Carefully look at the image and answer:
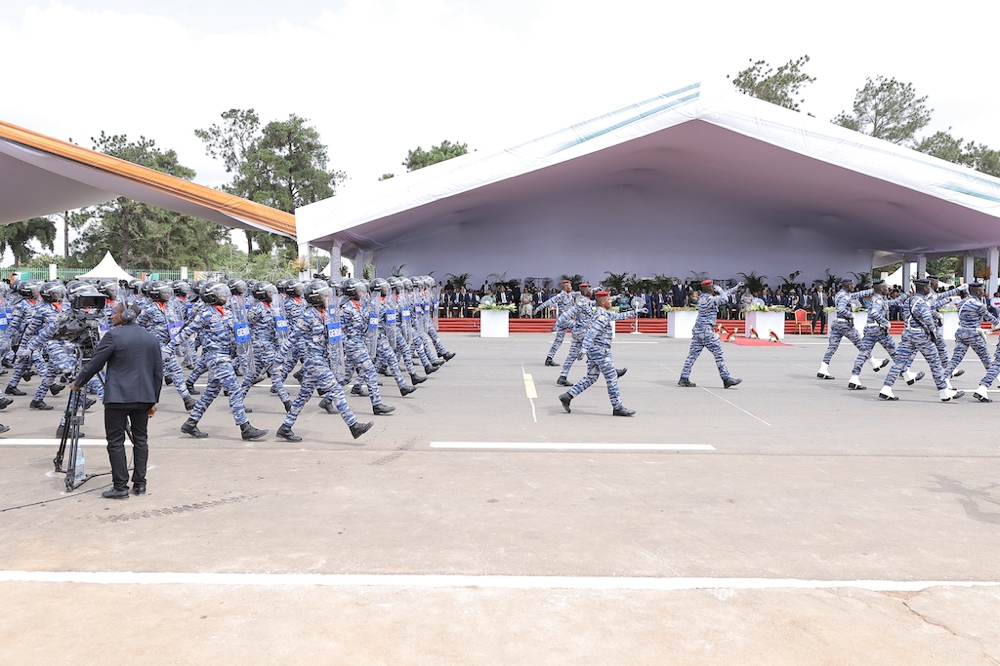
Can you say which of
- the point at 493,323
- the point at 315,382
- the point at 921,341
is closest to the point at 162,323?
the point at 315,382

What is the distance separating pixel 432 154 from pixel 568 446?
49.9 m

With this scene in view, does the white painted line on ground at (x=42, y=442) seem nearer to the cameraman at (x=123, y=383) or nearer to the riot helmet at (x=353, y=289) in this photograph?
the cameraman at (x=123, y=383)

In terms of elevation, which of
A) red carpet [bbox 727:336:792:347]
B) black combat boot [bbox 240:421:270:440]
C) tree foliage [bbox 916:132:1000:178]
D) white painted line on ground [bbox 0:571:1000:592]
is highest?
tree foliage [bbox 916:132:1000:178]

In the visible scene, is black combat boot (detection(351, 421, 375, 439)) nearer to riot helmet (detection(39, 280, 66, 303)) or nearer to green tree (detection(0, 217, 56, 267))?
riot helmet (detection(39, 280, 66, 303))

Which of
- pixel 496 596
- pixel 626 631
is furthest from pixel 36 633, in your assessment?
pixel 626 631

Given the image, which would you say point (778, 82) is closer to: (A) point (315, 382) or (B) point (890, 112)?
(B) point (890, 112)

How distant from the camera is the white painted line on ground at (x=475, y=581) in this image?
4156 mm

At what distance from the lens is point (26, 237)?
150 feet

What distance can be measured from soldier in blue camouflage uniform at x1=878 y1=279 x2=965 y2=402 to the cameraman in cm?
1040

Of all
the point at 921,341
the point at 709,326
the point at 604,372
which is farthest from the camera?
the point at 709,326

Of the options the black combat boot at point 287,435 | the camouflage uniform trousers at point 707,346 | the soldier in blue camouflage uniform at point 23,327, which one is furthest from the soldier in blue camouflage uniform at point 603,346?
the soldier in blue camouflage uniform at point 23,327

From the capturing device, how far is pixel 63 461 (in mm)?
7074

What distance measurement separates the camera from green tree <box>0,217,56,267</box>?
146 ft

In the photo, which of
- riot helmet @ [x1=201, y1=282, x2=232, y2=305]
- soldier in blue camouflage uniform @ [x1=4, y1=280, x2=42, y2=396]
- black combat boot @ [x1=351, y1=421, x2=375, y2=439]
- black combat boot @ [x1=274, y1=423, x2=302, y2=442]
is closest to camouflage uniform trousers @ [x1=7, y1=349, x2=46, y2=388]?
soldier in blue camouflage uniform @ [x1=4, y1=280, x2=42, y2=396]
